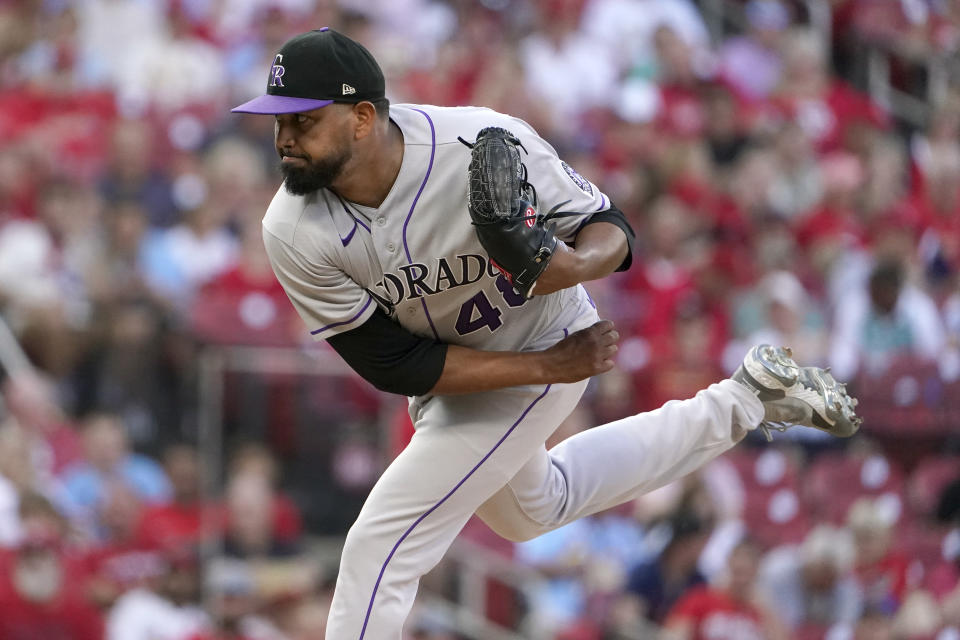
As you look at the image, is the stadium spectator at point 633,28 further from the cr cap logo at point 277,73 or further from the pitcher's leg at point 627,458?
the cr cap logo at point 277,73

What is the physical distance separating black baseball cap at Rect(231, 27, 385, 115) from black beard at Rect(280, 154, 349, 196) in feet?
0.49

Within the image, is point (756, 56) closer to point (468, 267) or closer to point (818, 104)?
point (818, 104)

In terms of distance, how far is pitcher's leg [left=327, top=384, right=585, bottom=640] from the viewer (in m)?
3.86

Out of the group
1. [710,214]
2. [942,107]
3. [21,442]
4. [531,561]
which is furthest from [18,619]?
[942,107]

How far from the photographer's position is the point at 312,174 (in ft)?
12.1

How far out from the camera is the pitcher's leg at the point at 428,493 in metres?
3.86

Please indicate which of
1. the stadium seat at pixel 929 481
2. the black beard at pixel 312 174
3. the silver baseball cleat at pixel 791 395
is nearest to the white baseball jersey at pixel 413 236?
the black beard at pixel 312 174

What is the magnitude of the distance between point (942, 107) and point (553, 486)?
7.69m

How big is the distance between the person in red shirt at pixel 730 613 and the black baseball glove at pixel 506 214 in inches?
125

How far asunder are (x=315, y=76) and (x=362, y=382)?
12.1ft

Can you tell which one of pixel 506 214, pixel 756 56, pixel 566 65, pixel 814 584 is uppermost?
pixel 506 214

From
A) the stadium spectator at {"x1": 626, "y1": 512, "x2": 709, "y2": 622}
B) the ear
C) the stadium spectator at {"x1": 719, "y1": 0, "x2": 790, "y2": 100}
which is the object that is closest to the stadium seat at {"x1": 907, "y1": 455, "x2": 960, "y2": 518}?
the stadium spectator at {"x1": 626, "y1": 512, "x2": 709, "y2": 622}

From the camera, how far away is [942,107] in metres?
10.9

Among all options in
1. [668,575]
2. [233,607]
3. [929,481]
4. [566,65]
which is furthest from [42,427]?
[566,65]
